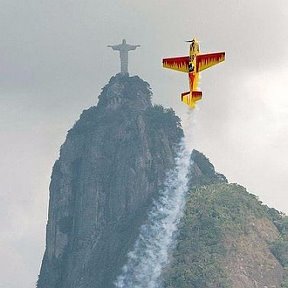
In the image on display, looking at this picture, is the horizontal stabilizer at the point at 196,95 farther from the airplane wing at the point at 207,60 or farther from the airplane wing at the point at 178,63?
the airplane wing at the point at 178,63

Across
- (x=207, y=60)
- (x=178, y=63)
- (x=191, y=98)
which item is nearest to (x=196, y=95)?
(x=191, y=98)

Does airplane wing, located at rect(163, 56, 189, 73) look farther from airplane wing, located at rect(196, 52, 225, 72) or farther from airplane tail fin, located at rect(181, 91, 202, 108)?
airplane tail fin, located at rect(181, 91, 202, 108)

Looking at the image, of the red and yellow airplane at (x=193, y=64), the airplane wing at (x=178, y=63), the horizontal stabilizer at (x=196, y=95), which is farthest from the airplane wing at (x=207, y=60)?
the horizontal stabilizer at (x=196, y=95)

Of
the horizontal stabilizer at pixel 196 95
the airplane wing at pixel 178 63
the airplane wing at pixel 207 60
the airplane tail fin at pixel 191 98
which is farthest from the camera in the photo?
the airplane wing at pixel 178 63

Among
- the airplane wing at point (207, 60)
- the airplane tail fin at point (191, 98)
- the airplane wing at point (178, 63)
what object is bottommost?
the airplane tail fin at point (191, 98)

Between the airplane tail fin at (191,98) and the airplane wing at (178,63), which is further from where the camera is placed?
the airplane wing at (178,63)

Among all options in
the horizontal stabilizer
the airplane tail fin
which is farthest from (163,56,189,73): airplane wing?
the horizontal stabilizer

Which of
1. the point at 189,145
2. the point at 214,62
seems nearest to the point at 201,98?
the point at 214,62
